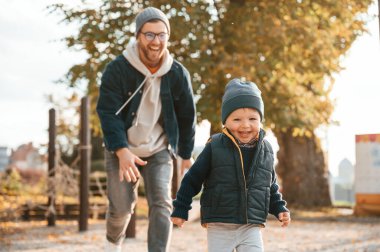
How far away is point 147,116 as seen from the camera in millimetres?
4777

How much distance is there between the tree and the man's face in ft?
21.8

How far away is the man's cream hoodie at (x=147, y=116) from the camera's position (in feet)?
15.4

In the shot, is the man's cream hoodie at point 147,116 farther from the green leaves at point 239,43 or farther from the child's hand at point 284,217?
the green leaves at point 239,43

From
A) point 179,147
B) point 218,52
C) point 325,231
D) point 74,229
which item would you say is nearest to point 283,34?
point 218,52

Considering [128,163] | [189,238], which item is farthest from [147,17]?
[189,238]

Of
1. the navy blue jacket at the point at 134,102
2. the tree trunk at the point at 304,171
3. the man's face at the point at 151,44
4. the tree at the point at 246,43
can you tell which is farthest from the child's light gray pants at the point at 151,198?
the tree trunk at the point at 304,171

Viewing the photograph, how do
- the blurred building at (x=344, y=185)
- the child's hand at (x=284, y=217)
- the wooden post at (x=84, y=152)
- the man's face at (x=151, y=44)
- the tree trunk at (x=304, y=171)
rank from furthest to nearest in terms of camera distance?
the blurred building at (x=344, y=185) → the tree trunk at (x=304, y=171) → the wooden post at (x=84, y=152) → the man's face at (x=151, y=44) → the child's hand at (x=284, y=217)

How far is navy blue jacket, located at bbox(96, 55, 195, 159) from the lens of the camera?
15.2 feet

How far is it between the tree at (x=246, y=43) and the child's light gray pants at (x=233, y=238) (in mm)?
7896

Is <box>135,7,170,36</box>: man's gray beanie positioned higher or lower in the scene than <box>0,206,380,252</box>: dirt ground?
higher

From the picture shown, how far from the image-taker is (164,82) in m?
4.80

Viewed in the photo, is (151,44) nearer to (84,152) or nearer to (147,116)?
(147,116)

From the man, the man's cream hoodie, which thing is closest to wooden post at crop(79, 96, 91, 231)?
the man

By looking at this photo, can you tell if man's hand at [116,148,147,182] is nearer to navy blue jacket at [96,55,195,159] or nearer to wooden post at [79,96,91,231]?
navy blue jacket at [96,55,195,159]
